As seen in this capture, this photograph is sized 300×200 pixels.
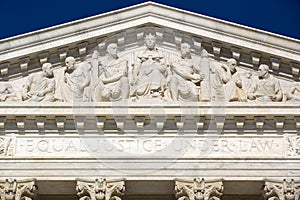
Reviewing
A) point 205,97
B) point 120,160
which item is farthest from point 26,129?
point 205,97

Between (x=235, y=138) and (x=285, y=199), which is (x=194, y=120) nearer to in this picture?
(x=235, y=138)

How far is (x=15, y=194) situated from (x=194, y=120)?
4.78 metres

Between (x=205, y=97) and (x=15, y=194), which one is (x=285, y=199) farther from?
(x=15, y=194)

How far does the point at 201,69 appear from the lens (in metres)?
30.9

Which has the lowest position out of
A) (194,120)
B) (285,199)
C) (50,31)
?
(285,199)

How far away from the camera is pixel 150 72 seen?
1211 inches

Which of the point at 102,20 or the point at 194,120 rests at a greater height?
the point at 102,20

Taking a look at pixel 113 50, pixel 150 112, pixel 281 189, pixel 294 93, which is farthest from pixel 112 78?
pixel 281 189

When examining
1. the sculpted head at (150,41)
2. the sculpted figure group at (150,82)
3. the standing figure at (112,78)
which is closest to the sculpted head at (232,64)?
the sculpted figure group at (150,82)

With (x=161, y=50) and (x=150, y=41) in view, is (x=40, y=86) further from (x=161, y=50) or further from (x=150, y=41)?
(x=161, y=50)

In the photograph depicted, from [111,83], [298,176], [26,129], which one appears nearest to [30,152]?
[26,129]

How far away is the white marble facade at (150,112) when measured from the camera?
29797 mm

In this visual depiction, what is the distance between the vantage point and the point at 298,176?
1171 inches

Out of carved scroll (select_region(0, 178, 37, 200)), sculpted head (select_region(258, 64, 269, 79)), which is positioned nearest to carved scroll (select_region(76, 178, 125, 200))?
carved scroll (select_region(0, 178, 37, 200))
